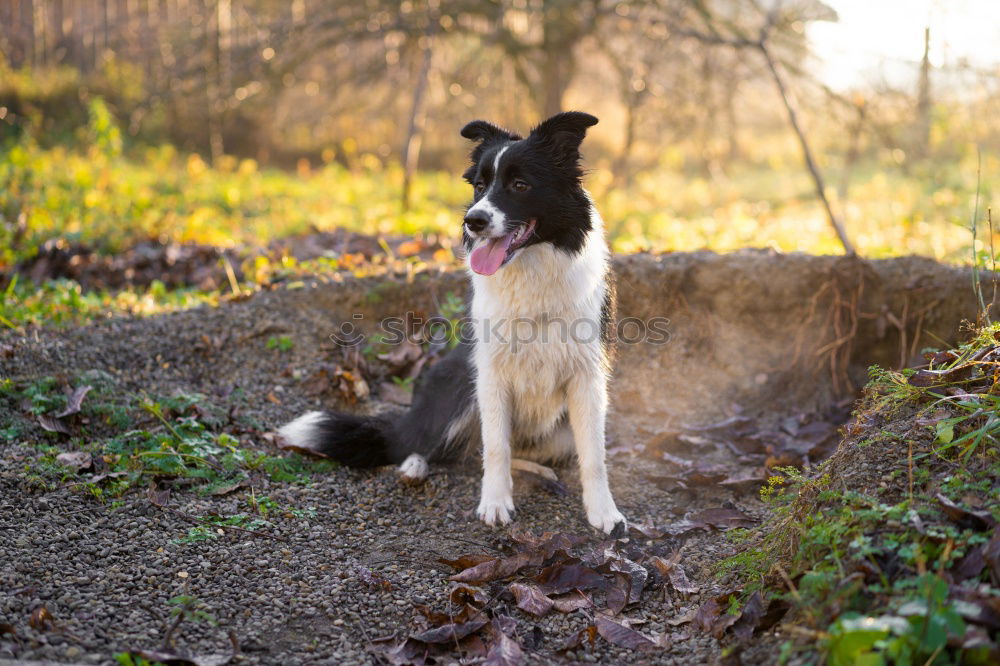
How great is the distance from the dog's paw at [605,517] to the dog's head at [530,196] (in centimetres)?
121

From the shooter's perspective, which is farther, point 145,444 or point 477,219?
point 145,444

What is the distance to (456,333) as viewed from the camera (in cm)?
510

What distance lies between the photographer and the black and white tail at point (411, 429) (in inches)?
159

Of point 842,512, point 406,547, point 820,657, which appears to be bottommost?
point 406,547

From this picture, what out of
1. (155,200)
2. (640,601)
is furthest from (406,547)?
(155,200)

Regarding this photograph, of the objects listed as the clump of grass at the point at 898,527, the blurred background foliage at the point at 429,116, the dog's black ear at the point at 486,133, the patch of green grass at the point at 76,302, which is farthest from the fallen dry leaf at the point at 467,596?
the blurred background foliage at the point at 429,116

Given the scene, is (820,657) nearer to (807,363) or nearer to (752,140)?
(807,363)

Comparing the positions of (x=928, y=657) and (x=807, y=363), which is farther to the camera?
(x=807, y=363)

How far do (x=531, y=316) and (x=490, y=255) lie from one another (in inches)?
13.8

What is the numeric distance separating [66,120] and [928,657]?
12810 mm

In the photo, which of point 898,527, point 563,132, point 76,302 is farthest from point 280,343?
point 898,527

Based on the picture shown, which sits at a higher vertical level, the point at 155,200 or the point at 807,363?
the point at 155,200

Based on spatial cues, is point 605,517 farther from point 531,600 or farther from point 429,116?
point 429,116

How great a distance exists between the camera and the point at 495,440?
12.5 feet
